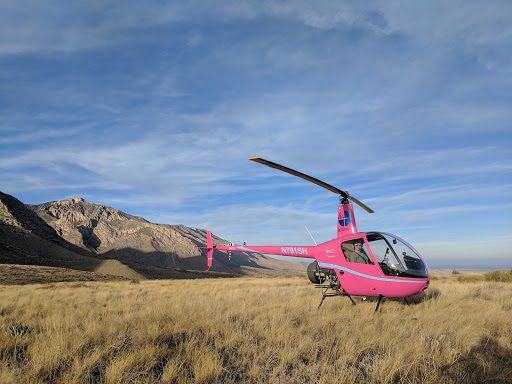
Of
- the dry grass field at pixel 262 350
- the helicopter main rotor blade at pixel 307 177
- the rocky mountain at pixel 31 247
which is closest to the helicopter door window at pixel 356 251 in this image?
the dry grass field at pixel 262 350

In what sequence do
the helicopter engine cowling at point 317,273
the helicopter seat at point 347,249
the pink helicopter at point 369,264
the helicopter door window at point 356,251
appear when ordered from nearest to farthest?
the pink helicopter at point 369,264
the helicopter door window at point 356,251
the helicopter seat at point 347,249
the helicopter engine cowling at point 317,273

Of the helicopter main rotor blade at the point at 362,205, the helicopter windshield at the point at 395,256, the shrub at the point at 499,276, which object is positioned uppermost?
the helicopter main rotor blade at the point at 362,205

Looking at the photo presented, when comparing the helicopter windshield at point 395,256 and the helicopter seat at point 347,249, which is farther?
the helicopter seat at point 347,249

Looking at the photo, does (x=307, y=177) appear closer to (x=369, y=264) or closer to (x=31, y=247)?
(x=369, y=264)

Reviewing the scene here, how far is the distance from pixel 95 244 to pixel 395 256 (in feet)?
365

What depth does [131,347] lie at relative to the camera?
459 cm

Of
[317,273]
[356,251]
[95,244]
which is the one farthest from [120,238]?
[356,251]

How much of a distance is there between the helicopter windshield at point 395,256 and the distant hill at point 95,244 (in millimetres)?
44493

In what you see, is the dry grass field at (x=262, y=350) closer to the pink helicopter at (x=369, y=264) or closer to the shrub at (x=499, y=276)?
the pink helicopter at (x=369, y=264)

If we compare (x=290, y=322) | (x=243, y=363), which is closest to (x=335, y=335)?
(x=290, y=322)

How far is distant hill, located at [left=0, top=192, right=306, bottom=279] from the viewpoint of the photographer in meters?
49.3

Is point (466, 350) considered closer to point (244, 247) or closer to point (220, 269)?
point (244, 247)

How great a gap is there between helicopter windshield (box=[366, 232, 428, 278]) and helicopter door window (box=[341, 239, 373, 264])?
11.9 inches

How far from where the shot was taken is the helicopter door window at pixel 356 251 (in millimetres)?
8172
